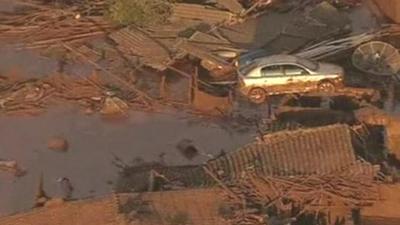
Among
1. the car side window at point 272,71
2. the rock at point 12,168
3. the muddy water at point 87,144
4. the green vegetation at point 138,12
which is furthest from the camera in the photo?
the green vegetation at point 138,12

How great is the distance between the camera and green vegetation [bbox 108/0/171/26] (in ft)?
72.0

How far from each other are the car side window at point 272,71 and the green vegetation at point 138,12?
339 cm

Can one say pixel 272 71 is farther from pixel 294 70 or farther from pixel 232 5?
pixel 232 5

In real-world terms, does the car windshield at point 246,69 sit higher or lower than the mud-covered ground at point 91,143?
higher

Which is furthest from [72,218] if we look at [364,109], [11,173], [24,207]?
[364,109]

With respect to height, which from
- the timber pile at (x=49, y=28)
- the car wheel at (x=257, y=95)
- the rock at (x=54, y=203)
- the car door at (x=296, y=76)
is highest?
the timber pile at (x=49, y=28)

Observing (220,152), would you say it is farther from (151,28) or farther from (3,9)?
(3,9)

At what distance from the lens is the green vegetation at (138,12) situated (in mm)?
21938

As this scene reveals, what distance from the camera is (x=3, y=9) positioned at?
2356cm

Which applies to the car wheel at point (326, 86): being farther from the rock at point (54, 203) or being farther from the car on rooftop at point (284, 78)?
the rock at point (54, 203)

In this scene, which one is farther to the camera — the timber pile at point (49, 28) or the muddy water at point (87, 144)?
the timber pile at point (49, 28)

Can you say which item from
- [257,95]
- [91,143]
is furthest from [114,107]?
[257,95]

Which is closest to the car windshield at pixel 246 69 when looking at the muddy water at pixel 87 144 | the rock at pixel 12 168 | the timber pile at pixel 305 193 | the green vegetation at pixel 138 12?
the muddy water at pixel 87 144

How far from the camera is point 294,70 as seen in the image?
19719 millimetres
